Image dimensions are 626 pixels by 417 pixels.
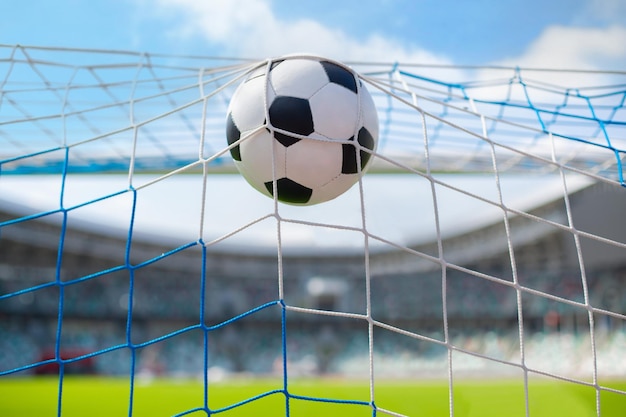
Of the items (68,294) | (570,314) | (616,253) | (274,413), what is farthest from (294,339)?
(274,413)

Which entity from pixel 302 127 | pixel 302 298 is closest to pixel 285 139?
pixel 302 127

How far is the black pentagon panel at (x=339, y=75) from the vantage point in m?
2.19

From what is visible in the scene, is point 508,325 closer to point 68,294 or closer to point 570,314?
point 570,314

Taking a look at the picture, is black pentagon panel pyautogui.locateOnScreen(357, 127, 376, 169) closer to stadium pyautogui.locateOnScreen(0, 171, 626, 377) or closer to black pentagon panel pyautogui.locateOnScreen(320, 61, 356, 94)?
black pentagon panel pyautogui.locateOnScreen(320, 61, 356, 94)

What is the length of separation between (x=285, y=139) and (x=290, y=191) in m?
0.22

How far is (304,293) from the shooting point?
67.7ft

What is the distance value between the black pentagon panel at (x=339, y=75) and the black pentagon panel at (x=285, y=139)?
280 millimetres

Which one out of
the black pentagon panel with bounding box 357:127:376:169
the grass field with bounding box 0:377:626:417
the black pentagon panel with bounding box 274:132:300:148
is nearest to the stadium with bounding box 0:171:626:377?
the grass field with bounding box 0:377:626:417

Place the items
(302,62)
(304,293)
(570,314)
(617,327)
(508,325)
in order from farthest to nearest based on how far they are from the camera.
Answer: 1. (304,293)
2. (508,325)
3. (570,314)
4. (617,327)
5. (302,62)

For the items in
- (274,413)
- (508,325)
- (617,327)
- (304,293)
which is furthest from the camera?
(304,293)

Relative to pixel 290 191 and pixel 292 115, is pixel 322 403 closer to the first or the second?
pixel 290 191

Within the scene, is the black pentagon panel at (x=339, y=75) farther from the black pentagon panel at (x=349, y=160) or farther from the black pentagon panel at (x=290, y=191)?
the black pentagon panel at (x=290, y=191)

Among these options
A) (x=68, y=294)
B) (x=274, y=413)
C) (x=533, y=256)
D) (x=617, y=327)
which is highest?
(x=533, y=256)

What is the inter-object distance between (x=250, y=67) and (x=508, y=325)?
18.2 m
